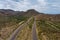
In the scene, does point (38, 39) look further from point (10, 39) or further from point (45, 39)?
point (10, 39)

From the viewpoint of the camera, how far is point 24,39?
42219 mm

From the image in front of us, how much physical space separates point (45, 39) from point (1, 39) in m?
9.87

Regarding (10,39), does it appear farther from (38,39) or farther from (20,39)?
(38,39)

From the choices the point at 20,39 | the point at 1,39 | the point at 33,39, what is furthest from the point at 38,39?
the point at 1,39

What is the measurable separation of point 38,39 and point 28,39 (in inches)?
86.1

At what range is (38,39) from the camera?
41.8 metres

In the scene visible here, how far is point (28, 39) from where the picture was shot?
4231 centimetres

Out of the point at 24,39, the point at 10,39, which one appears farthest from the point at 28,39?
the point at 10,39

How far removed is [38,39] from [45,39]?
1.89 metres

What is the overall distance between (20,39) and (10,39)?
2269 millimetres

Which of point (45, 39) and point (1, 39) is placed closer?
point (45, 39)

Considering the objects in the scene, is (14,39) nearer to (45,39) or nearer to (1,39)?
(1,39)

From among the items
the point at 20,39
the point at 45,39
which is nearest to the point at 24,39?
the point at 20,39

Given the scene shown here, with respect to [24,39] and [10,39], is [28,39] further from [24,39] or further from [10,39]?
[10,39]
